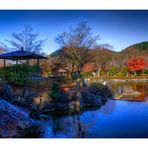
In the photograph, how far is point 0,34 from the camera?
21.8 ft

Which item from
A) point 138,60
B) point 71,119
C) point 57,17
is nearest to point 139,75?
point 138,60

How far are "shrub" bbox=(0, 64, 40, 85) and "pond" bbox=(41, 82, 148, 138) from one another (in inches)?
47.5

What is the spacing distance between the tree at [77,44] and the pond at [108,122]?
1007mm

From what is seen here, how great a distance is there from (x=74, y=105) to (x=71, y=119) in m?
0.66

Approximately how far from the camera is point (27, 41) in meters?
7.34

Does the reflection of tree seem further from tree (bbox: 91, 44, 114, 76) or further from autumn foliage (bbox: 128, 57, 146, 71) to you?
autumn foliage (bbox: 128, 57, 146, 71)

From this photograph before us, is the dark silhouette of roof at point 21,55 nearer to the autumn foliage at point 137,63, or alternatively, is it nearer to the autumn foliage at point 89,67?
the autumn foliage at point 89,67

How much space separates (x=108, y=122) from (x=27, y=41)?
2.30 meters

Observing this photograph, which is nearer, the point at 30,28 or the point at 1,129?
the point at 1,129

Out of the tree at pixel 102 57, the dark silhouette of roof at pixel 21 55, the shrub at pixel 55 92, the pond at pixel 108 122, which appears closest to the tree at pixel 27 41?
the dark silhouette of roof at pixel 21 55

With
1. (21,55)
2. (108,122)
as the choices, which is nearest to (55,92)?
(21,55)

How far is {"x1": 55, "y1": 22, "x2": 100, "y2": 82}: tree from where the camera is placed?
6.80 m
